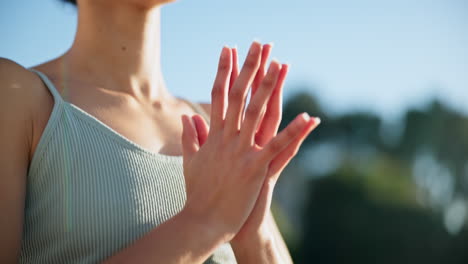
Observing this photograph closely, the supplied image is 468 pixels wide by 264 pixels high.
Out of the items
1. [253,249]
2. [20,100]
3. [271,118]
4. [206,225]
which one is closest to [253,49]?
[271,118]

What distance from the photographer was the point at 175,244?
2084mm

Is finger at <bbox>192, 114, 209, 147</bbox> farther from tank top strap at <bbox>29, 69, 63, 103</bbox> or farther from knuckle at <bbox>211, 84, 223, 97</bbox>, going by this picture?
tank top strap at <bbox>29, 69, 63, 103</bbox>

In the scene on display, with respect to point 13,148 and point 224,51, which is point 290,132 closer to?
point 224,51

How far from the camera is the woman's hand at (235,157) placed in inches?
84.6

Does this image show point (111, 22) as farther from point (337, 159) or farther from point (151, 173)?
point (337, 159)

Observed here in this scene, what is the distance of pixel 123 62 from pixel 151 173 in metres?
0.55

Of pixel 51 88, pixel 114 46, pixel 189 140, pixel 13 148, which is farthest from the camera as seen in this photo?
pixel 114 46

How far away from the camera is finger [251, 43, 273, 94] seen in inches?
90.1

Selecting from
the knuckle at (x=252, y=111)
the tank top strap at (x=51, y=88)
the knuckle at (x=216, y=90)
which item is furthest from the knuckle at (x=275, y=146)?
the tank top strap at (x=51, y=88)

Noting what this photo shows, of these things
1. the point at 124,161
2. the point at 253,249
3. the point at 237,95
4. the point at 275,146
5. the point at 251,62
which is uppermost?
the point at 251,62

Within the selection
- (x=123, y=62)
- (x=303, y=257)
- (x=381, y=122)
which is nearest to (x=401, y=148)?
(x=381, y=122)

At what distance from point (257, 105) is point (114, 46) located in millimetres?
848

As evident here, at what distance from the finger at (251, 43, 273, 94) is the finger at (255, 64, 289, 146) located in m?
0.07

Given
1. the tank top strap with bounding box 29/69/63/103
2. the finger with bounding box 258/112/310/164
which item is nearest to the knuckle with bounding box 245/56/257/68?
the finger with bounding box 258/112/310/164
